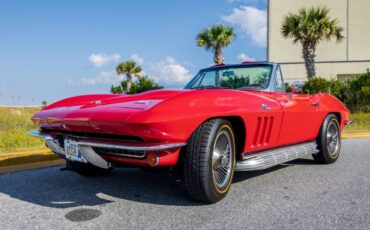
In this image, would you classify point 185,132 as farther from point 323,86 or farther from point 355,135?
point 323,86

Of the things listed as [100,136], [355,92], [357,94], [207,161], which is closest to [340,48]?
[355,92]

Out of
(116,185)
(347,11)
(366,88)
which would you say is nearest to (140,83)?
(347,11)

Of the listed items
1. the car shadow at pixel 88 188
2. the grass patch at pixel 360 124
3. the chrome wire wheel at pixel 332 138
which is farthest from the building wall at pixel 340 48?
the car shadow at pixel 88 188

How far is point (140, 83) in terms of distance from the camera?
38969 millimetres

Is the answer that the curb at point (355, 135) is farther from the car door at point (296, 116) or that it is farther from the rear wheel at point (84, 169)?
the rear wheel at point (84, 169)

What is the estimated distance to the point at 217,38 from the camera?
27.5 m

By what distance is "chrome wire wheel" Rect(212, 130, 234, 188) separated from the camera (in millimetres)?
3184

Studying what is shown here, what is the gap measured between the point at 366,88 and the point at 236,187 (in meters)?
13.3

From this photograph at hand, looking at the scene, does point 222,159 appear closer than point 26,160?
Yes

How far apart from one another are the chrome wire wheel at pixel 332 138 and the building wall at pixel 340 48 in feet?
99.2

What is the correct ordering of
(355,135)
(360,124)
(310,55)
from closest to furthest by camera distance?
(355,135)
(360,124)
(310,55)

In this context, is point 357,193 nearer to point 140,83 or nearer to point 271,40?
point 271,40

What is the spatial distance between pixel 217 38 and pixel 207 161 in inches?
998

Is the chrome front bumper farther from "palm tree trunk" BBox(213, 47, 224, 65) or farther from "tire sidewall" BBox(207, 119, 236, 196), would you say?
"palm tree trunk" BBox(213, 47, 224, 65)
